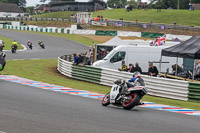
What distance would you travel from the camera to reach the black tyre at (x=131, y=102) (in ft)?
39.7

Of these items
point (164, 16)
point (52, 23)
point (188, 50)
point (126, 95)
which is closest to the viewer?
point (126, 95)

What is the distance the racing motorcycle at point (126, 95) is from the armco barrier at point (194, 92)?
495cm

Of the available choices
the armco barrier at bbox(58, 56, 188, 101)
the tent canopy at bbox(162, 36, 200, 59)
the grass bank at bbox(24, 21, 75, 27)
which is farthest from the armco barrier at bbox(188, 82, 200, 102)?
the grass bank at bbox(24, 21, 75, 27)

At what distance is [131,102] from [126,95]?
37cm

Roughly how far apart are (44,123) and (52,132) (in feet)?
3.00

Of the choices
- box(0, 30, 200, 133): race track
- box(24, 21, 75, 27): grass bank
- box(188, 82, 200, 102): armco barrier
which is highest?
box(24, 21, 75, 27): grass bank

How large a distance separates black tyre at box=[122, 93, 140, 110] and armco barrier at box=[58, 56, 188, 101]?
516cm

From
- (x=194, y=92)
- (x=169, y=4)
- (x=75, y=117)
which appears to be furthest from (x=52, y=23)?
(x=75, y=117)

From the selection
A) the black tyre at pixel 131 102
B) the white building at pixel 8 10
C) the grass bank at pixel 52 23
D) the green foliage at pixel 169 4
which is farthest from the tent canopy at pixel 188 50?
the white building at pixel 8 10

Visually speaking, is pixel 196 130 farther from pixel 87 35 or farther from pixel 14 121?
pixel 87 35

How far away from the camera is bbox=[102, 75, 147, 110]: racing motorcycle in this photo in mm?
12133

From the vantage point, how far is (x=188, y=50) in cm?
1919

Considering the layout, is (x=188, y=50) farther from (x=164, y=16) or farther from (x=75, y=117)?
(x=164, y=16)

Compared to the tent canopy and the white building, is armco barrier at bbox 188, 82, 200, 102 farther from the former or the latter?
the white building
